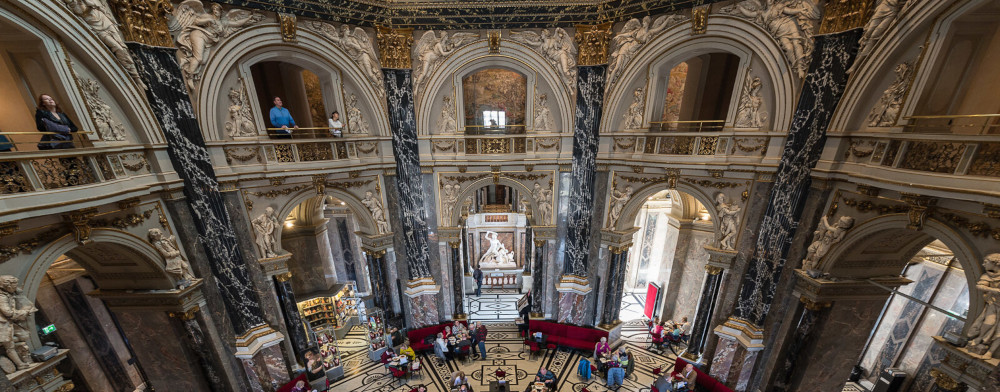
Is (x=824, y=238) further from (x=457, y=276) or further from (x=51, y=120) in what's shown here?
(x=51, y=120)

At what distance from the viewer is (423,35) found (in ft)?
31.6

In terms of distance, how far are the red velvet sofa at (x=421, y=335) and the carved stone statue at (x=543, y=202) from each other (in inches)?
199

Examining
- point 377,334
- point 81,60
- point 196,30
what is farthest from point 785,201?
point 81,60

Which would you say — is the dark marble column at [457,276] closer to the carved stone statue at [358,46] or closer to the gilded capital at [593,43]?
the carved stone statue at [358,46]

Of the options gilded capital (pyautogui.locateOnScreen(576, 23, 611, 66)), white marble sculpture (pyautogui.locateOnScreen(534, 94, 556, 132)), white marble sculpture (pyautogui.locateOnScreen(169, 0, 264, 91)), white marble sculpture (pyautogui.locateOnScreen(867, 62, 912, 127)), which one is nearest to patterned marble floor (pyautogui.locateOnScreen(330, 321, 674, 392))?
white marble sculpture (pyautogui.locateOnScreen(534, 94, 556, 132))

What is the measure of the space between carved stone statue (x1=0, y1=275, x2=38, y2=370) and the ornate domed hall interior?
0.04 m

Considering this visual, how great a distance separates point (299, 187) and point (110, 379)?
7.77 meters

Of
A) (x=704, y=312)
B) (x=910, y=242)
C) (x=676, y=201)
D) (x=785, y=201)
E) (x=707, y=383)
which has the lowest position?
(x=707, y=383)

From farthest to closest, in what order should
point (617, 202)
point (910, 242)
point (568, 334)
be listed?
point (568, 334), point (617, 202), point (910, 242)

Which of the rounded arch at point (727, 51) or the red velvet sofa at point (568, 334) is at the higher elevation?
the rounded arch at point (727, 51)

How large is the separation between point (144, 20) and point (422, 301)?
9.57m

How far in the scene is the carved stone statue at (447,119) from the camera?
10.5m

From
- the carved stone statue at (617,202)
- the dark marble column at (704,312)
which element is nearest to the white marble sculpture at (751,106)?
the carved stone statue at (617,202)

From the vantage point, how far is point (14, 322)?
509 cm
